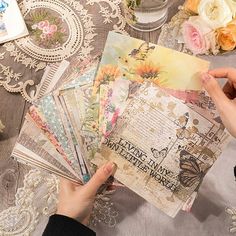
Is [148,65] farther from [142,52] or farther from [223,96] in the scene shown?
[223,96]

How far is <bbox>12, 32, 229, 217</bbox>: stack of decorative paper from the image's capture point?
940mm

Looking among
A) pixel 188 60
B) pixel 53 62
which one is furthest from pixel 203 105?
pixel 53 62

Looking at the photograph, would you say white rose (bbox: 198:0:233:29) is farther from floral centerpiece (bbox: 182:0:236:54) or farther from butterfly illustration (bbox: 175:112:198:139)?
butterfly illustration (bbox: 175:112:198:139)

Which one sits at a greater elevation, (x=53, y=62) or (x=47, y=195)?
(x=53, y=62)

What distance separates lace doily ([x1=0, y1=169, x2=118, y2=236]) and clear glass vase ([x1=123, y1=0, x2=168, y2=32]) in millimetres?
406

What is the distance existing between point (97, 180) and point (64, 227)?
0.11 metres

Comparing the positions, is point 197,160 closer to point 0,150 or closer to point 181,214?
point 181,214

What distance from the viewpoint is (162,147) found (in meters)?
0.94

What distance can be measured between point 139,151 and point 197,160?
0.12 meters

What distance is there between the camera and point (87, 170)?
3.16 feet

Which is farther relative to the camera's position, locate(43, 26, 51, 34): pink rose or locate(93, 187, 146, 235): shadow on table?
locate(43, 26, 51, 34): pink rose

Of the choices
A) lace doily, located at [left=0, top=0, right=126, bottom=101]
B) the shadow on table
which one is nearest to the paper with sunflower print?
lace doily, located at [left=0, top=0, right=126, bottom=101]

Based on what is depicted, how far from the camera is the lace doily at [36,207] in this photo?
3.23 ft

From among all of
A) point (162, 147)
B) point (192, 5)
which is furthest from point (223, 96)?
point (192, 5)
